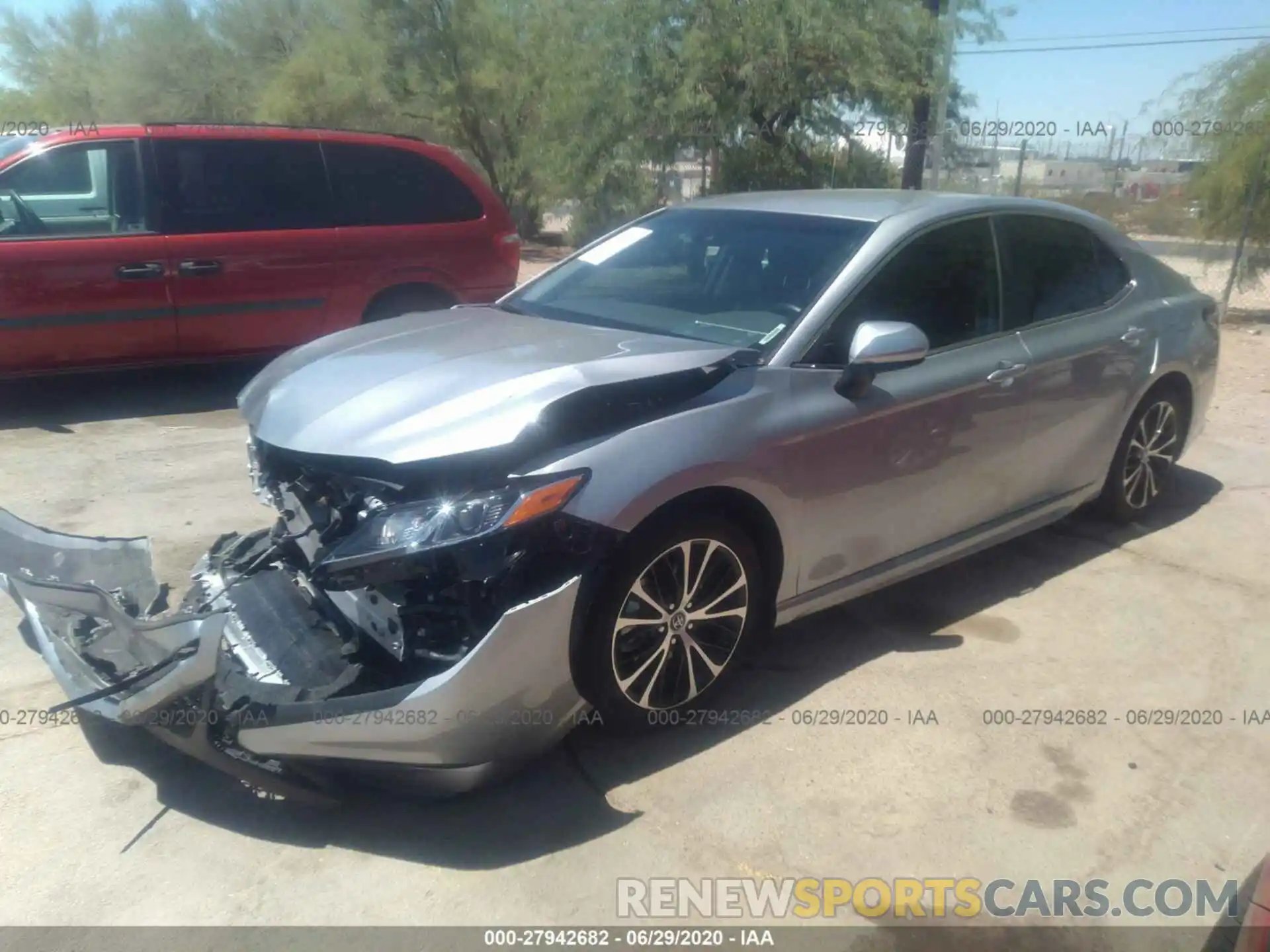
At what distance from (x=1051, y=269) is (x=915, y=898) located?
116 inches

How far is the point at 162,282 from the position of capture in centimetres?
720

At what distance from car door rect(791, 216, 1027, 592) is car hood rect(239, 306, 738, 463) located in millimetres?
469

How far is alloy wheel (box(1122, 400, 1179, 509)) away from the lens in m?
5.33

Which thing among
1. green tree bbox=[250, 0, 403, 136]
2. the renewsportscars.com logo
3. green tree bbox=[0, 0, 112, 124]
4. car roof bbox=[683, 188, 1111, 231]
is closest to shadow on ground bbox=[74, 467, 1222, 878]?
the renewsportscars.com logo

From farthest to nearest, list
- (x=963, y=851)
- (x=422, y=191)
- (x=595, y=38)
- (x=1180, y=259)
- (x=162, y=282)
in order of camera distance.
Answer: (x=1180, y=259)
(x=595, y=38)
(x=422, y=191)
(x=162, y=282)
(x=963, y=851)

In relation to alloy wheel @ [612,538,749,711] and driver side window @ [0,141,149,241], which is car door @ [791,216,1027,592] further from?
driver side window @ [0,141,149,241]

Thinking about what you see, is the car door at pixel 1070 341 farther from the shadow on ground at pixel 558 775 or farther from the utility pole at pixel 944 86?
the utility pole at pixel 944 86

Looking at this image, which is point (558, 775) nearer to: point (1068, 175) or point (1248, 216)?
point (1248, 216)

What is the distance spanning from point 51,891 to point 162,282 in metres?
5.19

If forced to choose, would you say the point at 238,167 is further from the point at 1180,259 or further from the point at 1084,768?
the point at 1180,259

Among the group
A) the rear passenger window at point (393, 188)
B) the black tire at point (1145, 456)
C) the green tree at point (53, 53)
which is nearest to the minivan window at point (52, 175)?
the rear passenger window at point (393, 188)

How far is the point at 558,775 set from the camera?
337cm

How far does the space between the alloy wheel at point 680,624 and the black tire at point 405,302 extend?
502 centimetres

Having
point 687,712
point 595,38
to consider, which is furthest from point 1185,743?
point 595,38
